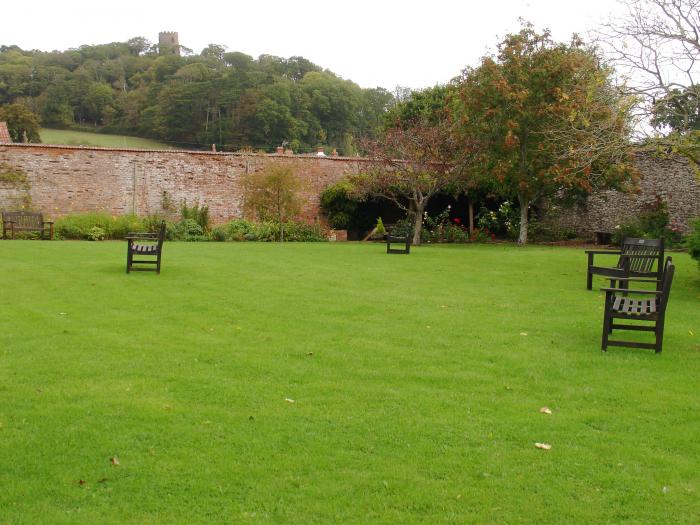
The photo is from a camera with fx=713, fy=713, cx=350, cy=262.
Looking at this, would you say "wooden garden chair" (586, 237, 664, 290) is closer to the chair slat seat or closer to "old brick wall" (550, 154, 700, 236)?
the chair slat seat

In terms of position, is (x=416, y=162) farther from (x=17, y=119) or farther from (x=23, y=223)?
(x=17, y=119)

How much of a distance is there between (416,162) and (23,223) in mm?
12459

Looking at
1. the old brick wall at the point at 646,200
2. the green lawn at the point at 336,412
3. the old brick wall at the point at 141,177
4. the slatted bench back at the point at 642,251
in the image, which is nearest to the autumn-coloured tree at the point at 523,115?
the old brick wall at the point at 646,200

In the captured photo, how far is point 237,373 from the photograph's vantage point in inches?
235

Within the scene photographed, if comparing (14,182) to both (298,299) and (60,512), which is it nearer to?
Answer: (298,299)

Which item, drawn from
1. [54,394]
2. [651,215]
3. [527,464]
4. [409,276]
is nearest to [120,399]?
[54,394]

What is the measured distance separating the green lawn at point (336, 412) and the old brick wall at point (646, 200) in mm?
14970

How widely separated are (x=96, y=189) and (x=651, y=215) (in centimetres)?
1925

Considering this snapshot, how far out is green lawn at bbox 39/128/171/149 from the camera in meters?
45.5

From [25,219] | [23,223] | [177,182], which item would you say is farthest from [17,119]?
[23,223]

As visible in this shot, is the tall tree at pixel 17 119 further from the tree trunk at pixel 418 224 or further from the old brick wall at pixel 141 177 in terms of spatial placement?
the tree trunk at pixel 418 224

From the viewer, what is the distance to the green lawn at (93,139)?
45.5m

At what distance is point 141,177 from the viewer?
86.5ft

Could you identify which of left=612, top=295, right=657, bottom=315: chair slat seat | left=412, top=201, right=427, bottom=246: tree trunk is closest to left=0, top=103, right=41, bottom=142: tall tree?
left=412, top=201, right=427, bottom=246: tree trunk
